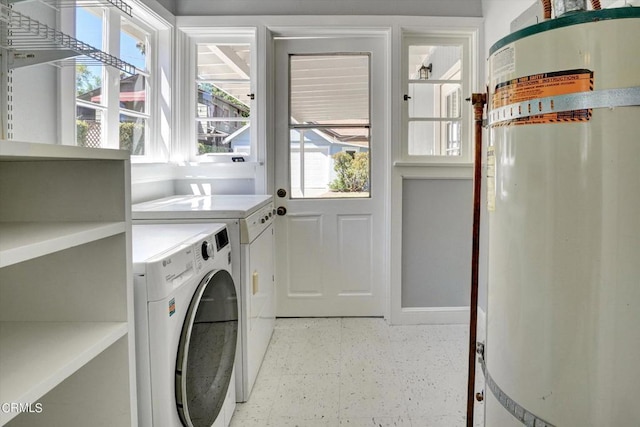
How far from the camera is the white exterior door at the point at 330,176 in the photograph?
291 centimetres

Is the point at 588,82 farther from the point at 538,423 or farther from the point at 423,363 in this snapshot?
the point at 423,363

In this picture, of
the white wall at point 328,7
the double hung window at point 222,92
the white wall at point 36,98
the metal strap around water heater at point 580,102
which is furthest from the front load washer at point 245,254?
the white wall at point 328,7

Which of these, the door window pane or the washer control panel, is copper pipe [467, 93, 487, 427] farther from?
the door window pane

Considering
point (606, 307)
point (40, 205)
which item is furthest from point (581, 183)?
point (40, 205)

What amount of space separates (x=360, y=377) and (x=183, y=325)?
124cm

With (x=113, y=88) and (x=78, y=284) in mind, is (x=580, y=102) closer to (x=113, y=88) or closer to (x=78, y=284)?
(x=78, y=284)

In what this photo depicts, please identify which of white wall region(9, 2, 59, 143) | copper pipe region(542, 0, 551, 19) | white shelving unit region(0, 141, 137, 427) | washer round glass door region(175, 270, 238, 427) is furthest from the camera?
white wall region(9, 2, 59, 143)

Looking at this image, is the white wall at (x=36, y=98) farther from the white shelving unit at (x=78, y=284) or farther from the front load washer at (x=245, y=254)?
the white shelving unit at (x=78, y=284)

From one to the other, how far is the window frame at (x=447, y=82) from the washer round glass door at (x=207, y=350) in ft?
5.61

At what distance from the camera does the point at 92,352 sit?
2.84ft

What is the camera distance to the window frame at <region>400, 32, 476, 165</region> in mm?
2805

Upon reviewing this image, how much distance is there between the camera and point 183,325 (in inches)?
48.9

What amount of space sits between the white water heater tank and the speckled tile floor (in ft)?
3.21

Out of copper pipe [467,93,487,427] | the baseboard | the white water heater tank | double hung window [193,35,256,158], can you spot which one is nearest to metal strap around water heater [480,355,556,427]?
the white water heater tank
